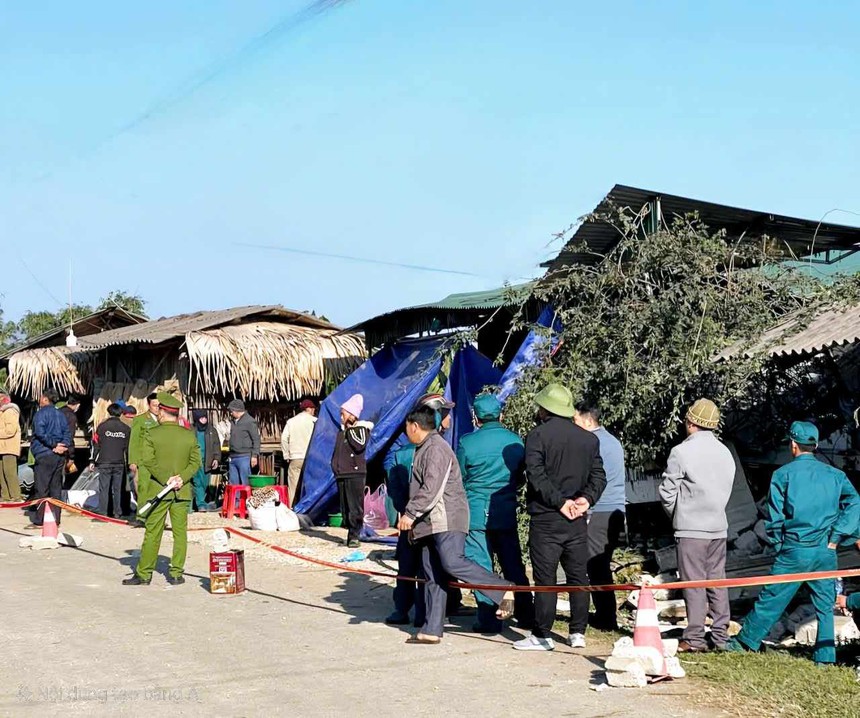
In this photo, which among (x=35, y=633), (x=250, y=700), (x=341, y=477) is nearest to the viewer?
(x=250, y=700)

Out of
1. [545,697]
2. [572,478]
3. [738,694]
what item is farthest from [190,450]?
[738,694]

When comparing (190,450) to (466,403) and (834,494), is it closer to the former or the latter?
(466,403)

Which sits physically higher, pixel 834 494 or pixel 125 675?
pixel 834 494

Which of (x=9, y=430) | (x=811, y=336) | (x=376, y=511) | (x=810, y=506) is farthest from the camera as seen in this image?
(x=9, y=430)

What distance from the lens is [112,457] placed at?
53.7 feet

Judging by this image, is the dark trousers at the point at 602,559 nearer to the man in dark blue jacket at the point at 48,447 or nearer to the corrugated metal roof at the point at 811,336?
the corrugated metal roof at the point at 811,336

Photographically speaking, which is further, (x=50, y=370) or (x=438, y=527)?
(x=50, y=370)

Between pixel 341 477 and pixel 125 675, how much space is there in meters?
6.57

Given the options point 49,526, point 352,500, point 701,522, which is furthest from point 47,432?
point 701,522

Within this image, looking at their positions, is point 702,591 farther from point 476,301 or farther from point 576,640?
point 476,301

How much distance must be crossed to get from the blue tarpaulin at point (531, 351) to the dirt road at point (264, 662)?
302 cm

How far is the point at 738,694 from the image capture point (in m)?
6.29

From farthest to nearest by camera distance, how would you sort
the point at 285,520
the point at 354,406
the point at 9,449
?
the point at 9,449 → the point at 285,520 → the point at 354,406

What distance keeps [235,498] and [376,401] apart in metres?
3.09
